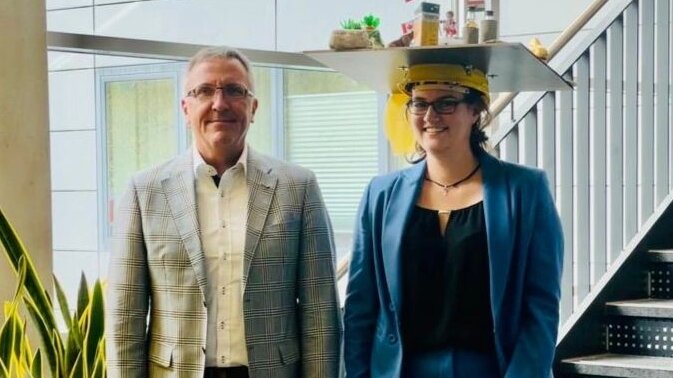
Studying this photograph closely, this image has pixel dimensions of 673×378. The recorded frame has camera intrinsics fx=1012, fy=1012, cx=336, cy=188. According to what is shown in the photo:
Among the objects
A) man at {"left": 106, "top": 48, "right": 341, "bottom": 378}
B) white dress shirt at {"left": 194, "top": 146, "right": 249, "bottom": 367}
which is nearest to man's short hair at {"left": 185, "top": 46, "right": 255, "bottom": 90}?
man at {"left": 106, "top": 48, "right": 341, "bottom": 378}

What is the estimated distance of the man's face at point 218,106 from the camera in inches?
86.6

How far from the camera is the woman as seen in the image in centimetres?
224

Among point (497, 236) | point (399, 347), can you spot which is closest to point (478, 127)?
point (497, 236)

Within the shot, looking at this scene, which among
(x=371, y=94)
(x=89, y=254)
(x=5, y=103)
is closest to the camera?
(x=5, y=103)

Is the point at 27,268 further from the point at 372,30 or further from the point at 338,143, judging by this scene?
the point at 338,143

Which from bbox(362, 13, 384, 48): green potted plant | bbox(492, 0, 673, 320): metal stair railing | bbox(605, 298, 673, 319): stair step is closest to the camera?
bbox(362, 13, 384, 48): green potted plant

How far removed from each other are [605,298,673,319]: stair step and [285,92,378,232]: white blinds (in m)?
2.22

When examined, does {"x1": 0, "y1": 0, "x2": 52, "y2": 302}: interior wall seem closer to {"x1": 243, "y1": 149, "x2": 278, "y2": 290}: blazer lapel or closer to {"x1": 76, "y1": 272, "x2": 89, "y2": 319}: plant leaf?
{"x1": 76, "y1": 272, "x2": 89, "y2": 319}: plant leaf

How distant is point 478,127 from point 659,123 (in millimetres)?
1709

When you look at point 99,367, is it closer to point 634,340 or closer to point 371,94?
point 634,340

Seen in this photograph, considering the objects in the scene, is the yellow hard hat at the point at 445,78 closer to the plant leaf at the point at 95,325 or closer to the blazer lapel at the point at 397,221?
the blazer lapel at the point at 397,221

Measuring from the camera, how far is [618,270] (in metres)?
3.46

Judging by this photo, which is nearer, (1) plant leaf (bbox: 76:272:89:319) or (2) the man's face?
(2) the man's face

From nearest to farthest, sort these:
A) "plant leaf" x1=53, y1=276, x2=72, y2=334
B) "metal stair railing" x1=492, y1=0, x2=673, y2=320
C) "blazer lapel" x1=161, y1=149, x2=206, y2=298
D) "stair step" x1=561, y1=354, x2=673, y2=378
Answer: "blazer lapel" x1=161, y1=149, x2=206, y2=298
"plant leaf" x1=53, y1=276, x2=72, y2=334
"stair step" x1=561, y1=354, x2=673, y2=378
"metal stair railing" x1=492, y1=0, x2=673, y2=320
